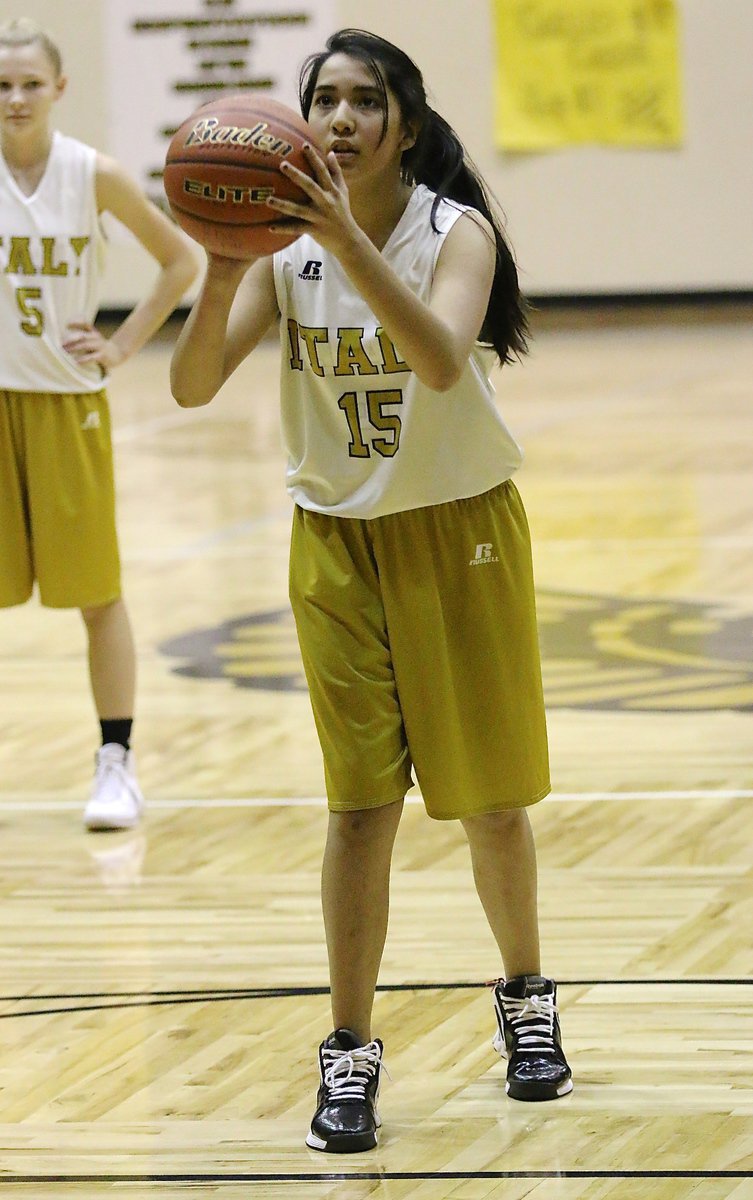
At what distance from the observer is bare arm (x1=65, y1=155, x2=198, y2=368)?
4.32 meters

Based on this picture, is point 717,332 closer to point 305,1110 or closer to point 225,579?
point 225,579

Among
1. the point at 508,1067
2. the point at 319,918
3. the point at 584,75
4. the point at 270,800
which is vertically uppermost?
the point at 508,1067

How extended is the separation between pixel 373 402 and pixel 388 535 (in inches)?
7.4

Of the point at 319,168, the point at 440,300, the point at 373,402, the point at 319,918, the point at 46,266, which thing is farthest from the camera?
the point at 46,266

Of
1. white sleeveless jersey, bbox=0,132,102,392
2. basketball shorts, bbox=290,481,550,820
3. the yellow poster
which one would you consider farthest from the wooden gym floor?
the yellow poster

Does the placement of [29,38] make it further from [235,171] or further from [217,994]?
[217,994]

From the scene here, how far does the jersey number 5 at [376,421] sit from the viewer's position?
A: 264 cm

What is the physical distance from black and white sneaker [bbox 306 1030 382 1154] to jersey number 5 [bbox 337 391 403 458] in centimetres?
84

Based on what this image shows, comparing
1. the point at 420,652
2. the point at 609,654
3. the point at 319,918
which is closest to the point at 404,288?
the point at 420,652

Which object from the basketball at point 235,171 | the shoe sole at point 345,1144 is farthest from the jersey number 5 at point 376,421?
the shoe sole at point 345,1144

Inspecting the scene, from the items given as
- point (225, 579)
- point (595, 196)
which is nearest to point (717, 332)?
point (595, 196)

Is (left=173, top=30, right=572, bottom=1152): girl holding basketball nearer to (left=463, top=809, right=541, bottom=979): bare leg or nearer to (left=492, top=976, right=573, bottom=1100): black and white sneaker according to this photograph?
(left=463, top=809, right=541, bottom=979): bare leg

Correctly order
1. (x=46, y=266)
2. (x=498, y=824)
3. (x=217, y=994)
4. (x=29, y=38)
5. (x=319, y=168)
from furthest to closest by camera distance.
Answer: (x=46, y=266)
(x=29, y=38)
(x=217, y=994)
(x=498, y=824)
(x=319, y=168)

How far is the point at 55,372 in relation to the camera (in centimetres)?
428
